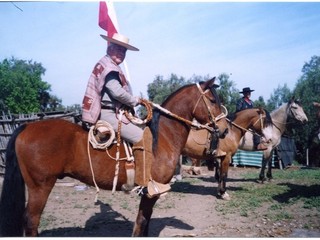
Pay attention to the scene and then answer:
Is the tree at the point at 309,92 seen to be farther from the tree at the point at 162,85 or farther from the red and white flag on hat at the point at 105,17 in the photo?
the tree at the point at 162,85

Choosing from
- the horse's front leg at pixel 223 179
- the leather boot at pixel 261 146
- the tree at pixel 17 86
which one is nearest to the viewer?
the horse's front leg at pixel 223 179

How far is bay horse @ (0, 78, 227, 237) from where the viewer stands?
3828mm

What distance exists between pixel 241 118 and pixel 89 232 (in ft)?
19.1

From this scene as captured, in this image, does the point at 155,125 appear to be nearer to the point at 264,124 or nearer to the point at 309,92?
the point at 264,124

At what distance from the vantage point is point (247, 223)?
5.53 m

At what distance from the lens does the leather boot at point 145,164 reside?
157 inches

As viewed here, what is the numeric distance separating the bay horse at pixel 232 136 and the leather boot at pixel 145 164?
13.7ft

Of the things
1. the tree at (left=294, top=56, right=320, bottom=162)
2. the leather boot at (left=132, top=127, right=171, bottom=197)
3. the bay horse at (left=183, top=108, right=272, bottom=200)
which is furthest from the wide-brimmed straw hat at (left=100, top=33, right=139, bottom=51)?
the tree at (left=294, top=56, right=320, bottom=162)

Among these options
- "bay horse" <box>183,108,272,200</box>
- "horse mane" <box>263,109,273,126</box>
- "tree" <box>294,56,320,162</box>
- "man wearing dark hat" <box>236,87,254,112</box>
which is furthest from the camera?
"tree" <box>294,56,320,162</box>

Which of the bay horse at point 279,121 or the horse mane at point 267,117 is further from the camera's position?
the bay horse at point 279,121

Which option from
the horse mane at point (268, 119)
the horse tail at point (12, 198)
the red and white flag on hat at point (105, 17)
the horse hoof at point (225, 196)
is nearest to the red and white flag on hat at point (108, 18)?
the red and white flag on hat at point (105, 17)

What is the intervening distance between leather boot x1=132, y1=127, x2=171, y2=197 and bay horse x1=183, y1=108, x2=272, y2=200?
4.18m

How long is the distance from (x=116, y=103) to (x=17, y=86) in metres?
14.1

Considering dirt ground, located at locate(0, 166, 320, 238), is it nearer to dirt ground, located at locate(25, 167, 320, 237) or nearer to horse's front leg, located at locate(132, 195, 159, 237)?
dirt ground, located at locate(25, 167, 320, 237)
